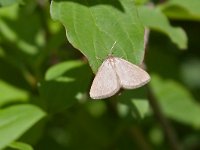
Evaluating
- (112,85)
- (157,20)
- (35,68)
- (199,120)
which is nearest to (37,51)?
(35,68)

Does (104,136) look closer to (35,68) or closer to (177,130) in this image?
(177,130)

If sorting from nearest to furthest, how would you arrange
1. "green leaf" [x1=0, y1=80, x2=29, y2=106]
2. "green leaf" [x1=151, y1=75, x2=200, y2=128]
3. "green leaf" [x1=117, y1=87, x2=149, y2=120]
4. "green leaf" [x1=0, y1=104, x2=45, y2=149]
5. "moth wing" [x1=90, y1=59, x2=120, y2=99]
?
"moth wing" [x1=90, y1=59, x2=120, y2=99], "green leaf" [x1=0, y1=104, x2=45, y2=149], "green leaf" [x1=117, y1=87, x2=149, y2=120], "green leaf" [x1=0, y1=80, x2=29, y2=106], "green leaf" [x1=151, y1=75, x2=200, y2=128]

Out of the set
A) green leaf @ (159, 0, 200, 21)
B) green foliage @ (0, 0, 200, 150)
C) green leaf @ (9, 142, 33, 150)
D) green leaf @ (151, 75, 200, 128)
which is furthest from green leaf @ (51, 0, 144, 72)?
green leaf @ (151, 75, 200, 128)

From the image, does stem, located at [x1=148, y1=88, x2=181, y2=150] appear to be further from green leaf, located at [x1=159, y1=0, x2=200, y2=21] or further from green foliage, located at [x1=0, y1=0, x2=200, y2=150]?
green leaf, located at [x1=159, y1=0, x2=200, y2=21]

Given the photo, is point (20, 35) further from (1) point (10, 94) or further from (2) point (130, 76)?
(2) point (130, 76)

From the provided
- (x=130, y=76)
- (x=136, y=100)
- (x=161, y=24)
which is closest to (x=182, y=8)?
(x=161, y=24)

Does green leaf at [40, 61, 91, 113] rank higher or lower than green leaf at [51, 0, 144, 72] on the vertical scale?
lower
